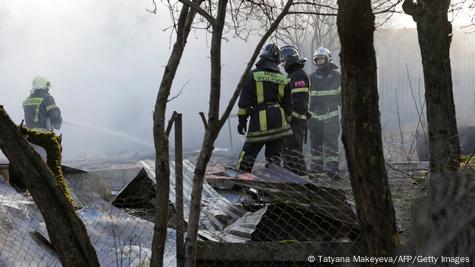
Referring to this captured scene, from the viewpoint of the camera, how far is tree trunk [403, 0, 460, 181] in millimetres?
4133

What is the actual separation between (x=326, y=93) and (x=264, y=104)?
2.03 m

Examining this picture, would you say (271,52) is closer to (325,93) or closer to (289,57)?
(289,57)

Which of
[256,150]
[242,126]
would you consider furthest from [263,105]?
[256,150]

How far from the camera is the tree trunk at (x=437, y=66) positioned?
4133mm

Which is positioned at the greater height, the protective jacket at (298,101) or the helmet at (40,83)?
the helmet at (40,83)

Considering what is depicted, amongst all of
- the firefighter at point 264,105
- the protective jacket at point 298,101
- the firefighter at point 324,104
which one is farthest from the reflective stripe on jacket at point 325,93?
the firefighter at point 264,105

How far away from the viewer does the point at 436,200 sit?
9.82 feet

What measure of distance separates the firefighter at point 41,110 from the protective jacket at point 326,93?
12.3 feet

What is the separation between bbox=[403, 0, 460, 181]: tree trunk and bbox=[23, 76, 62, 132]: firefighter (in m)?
6.39

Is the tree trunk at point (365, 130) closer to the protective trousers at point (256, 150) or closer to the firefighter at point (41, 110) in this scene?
the protective trousers at point (256, 150)

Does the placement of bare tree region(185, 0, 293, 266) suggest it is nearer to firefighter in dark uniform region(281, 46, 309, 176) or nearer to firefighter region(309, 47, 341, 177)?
firefighter in dark uniform region(281, 46, 309, 176)

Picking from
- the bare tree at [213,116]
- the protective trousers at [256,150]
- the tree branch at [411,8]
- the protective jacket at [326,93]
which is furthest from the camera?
the protective jacket at [326,93]

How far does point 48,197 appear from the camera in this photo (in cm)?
247

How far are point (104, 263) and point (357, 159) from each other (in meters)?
2.40
